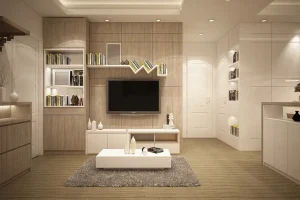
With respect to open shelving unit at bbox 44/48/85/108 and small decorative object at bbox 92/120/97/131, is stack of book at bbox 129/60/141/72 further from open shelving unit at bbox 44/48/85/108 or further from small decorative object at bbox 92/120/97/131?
small decorative object at bbox 92/120/97/131

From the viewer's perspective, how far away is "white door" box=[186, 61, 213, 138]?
7.81 metres

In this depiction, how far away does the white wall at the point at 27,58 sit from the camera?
4262 millimetres

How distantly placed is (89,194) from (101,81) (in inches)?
125

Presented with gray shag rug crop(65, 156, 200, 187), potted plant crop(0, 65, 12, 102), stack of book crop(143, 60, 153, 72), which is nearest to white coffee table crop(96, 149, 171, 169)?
gray shag rug crop(65, 156, 200, 187)

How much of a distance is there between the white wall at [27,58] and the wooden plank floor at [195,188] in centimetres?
107

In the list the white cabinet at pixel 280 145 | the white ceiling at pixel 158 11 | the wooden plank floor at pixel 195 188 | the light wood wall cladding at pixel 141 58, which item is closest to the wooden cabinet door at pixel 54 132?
the wooden plank floor at pixel 195 188

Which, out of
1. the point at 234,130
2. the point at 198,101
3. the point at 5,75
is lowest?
the point at 234,130

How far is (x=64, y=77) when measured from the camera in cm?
567

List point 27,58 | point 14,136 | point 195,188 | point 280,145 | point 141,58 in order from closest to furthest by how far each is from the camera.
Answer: point 195,188, point 14,136, point 280,145, point 27,58, point 141,58

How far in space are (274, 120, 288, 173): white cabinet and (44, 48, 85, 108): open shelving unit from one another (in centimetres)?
372

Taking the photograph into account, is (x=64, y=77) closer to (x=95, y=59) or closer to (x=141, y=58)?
(x=95, y=59)

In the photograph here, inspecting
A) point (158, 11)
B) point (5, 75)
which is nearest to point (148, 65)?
point (158, 11)

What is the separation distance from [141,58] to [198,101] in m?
2.82

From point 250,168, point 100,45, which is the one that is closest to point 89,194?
point 250,168
